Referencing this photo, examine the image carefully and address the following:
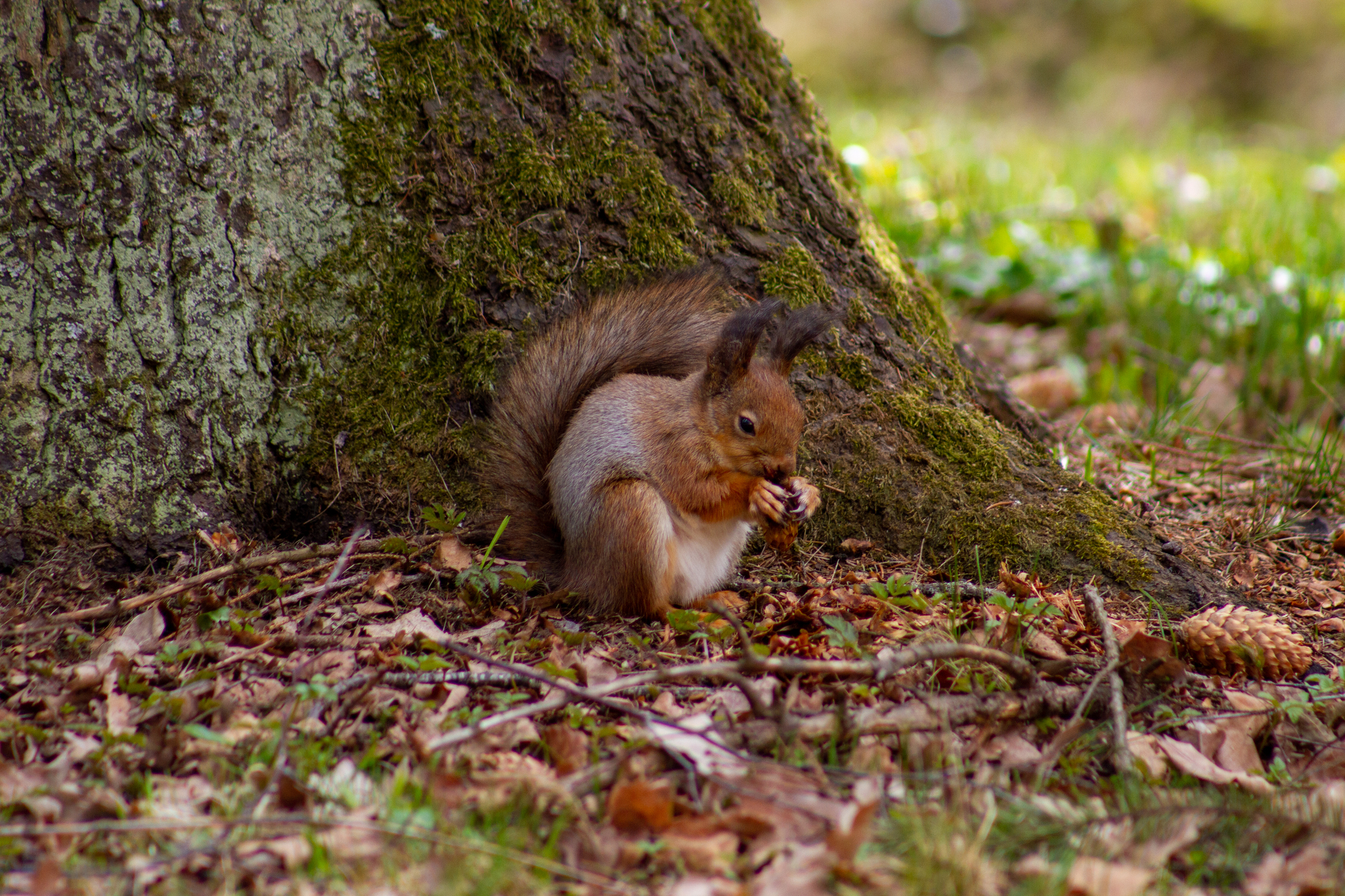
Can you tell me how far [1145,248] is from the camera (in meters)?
4.89

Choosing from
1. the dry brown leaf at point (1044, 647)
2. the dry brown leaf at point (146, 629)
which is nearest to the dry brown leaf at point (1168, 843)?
the dry brown leaf at point (1044, 647)

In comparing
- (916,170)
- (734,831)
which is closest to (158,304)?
(734,831)

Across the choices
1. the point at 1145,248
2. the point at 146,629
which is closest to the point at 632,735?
the point at 146,629

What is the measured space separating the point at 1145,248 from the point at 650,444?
348cm

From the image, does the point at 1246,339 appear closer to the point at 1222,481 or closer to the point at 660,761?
the point at 1222,481

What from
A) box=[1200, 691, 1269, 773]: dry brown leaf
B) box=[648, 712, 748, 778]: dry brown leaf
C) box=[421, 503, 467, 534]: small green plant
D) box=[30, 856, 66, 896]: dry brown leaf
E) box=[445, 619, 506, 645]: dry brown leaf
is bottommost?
box=[30, 856, 66, 896]: dry brown leaf

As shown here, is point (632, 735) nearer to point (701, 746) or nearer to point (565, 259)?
point (701, 746)

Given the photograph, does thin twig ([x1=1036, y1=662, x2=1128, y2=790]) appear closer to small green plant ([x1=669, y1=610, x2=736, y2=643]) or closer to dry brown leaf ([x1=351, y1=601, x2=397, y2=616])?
small green plant ([x1=669, y1=610, x2=736, y2=643])

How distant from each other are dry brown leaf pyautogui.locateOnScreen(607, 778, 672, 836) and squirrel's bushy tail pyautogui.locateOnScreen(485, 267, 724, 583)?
1088mm

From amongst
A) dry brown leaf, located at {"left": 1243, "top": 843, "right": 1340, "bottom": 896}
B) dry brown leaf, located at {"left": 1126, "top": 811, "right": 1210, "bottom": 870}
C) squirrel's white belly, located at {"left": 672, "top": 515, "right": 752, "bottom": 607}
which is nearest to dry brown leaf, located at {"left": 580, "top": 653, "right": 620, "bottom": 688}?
squirrel's white belly, located at {"left": 672, "top": 515, "right": 752, "bottom": 607}

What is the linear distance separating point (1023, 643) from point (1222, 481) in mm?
1691

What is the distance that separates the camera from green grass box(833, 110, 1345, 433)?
4051 mm

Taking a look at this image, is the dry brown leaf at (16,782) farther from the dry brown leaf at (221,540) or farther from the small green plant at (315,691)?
the dry brown leaf at (221,540)

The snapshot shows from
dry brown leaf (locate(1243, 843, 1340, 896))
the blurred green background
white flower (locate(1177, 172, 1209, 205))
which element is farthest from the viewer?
white flower (locate(1177, 172, 1209, 205))
